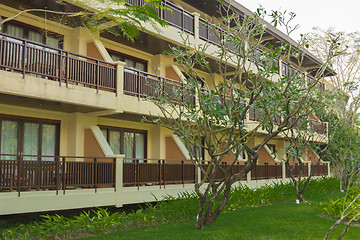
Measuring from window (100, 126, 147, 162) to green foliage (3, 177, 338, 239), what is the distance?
4.06 meters

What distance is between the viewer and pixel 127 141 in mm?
18828

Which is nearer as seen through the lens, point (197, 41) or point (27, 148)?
point (27, 148)

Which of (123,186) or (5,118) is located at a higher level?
(5,118)

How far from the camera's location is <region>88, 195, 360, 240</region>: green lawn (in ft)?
33.6

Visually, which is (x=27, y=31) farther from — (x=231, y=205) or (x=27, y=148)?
(x=231, y=205)

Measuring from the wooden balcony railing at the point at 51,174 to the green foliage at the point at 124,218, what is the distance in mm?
1028

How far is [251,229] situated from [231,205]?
397 cm

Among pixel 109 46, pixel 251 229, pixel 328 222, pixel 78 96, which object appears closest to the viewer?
pixel 251 229

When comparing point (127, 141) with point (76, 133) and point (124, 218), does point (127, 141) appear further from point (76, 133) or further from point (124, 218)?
point (124, 218)

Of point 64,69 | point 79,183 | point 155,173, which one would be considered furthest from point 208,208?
point 64,69

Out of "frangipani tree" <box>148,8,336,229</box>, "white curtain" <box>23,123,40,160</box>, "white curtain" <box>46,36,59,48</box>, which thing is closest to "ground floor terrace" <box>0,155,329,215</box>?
"white curtain" <box>23,123,40,160</box>

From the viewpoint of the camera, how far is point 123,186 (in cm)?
1504

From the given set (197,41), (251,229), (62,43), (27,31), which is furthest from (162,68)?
(251,229)

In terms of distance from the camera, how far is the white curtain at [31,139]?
14461mm
